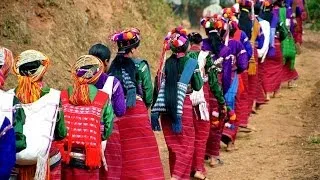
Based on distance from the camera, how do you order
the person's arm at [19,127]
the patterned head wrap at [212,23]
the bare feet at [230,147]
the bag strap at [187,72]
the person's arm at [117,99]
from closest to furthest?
the person's arm at [19,127] → the person's arm at [117,99] → the bag strap at [187,72] → the patterned head wrap at [212,23] → the bare feet at [230,147]

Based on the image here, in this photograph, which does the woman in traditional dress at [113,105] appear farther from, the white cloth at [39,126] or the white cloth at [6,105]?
the white cloth at [6,105]

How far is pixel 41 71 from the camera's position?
5.14 meters

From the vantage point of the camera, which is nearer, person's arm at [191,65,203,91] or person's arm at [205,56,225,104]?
person's arm at [191,65,203,91]

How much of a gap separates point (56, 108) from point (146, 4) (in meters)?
10.6

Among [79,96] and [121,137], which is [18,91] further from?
[121,137]

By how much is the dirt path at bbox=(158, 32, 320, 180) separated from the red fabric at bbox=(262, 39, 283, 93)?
1.23 ft

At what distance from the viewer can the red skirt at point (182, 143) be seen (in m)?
7.38

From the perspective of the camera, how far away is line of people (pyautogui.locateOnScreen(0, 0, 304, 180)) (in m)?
4.95

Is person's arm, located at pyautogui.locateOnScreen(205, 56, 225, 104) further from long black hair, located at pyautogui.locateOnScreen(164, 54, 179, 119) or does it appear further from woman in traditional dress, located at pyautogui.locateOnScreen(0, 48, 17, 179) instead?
woman in traditional dress, located at pyautogui.locateOnScreen(0, 48, 17, 179)

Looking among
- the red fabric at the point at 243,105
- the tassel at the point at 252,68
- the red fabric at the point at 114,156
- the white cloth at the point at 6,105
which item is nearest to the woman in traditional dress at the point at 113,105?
the red fabric at the point at 114,156

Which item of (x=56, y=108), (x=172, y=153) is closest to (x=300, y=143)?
(x=172, y=153)

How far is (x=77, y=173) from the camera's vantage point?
575 cm

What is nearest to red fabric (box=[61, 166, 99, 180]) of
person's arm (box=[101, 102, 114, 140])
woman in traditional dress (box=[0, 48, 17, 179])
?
person's arm (box=[101, 102, 114, 140])

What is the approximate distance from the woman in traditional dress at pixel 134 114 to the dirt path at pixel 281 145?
1.63 m
